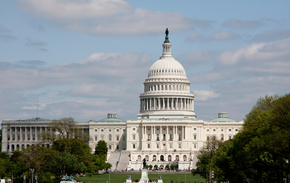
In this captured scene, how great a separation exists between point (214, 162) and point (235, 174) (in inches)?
582

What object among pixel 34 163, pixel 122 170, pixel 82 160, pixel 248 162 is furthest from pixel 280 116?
pixel 122 170

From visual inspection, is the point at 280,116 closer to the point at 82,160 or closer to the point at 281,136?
the point at 281,136

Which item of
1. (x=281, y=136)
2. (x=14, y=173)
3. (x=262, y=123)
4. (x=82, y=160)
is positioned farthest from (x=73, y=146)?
(x=281, y=136)

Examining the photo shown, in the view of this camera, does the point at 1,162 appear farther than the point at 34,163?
Yes

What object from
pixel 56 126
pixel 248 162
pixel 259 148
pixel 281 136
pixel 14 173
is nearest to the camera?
pixel 281 136

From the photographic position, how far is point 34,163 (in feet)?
374

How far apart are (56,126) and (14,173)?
42846mm

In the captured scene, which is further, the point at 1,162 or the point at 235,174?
the point at 1,162

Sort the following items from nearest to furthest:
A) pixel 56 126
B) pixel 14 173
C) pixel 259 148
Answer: pixel 259 148, pixel 14 173, pixel 56 126

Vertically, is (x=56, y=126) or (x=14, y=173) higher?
(x=56, y=126)

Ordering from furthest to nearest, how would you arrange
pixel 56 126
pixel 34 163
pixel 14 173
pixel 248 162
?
pixel 56 126 < pixel 14 173 < pixel 34 163 < pixel 248 162

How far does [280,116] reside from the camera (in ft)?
264

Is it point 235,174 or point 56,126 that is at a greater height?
point 56,126

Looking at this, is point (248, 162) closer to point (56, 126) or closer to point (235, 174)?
point (235, 174)
